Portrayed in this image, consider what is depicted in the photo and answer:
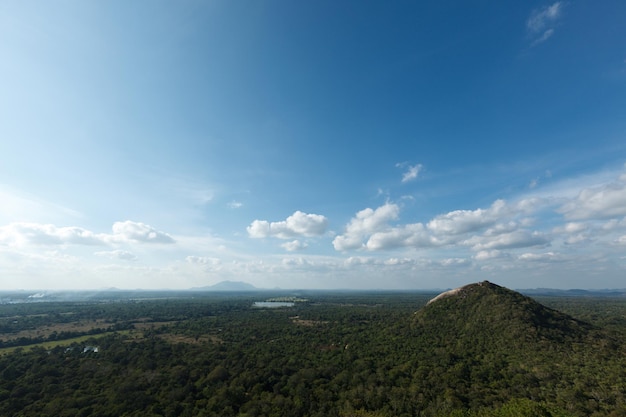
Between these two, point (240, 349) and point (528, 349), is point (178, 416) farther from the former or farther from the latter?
point (528, 349)

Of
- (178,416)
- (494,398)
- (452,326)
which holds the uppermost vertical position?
(452,326)

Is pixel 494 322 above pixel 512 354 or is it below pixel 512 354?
above

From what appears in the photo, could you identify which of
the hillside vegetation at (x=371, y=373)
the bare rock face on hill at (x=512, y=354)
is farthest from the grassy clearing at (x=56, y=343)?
the bare rock face on hill at (x=512, y=354)

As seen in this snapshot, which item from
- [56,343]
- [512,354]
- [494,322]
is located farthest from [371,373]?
[56,343]

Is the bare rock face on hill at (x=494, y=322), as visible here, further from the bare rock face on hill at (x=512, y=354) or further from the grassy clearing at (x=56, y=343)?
the grassy clearing at (x=56, y=343)

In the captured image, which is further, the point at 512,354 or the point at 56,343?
the point at 56,343

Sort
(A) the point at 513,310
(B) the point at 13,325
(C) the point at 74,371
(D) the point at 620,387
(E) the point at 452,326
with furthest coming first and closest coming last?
(B) the point at 13,325 → (E) the point at 452,326 → (A) the point at 513,310 → (C) the point at 74,371 → (D) the point at 620,387

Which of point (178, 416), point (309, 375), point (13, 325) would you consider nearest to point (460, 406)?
point (309, 375)

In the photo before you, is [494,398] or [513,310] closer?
[494,398]

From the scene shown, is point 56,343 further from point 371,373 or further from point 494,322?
point 494,322
